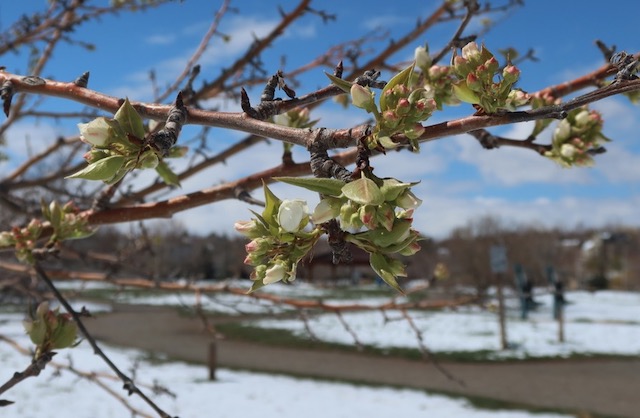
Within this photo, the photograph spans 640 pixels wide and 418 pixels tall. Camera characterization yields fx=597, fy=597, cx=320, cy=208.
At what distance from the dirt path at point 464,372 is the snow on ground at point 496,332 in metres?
0.82

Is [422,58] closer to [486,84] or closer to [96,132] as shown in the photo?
[486,84]

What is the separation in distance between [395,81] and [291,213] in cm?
18

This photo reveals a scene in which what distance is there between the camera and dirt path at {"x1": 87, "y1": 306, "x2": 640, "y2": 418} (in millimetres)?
8188

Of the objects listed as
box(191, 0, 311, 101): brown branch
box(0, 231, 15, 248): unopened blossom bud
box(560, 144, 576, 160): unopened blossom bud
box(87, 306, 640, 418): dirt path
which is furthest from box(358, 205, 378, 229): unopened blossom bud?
box(87, 306, 640, 418): dirt path

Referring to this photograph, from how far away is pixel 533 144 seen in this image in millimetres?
1253

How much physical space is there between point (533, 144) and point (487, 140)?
10 centimetres

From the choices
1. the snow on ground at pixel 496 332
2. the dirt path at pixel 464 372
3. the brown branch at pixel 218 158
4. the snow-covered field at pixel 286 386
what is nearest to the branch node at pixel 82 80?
the brown branch at pixel 218 158

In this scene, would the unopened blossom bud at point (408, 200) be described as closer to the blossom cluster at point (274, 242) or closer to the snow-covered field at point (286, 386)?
the blossom cluster at point (274, 242)

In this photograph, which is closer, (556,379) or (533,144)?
(533,144)

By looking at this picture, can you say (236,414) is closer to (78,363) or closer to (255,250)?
(78,363)

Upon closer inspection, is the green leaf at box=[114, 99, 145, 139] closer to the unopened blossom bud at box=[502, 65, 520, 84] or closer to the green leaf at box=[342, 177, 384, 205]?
the green leaf at box=[342, 177, 384, 205]

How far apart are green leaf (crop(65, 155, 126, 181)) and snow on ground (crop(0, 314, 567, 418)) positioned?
21.0ft

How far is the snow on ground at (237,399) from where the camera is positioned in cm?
722

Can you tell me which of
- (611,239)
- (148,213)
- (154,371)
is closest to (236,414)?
(154,371)
